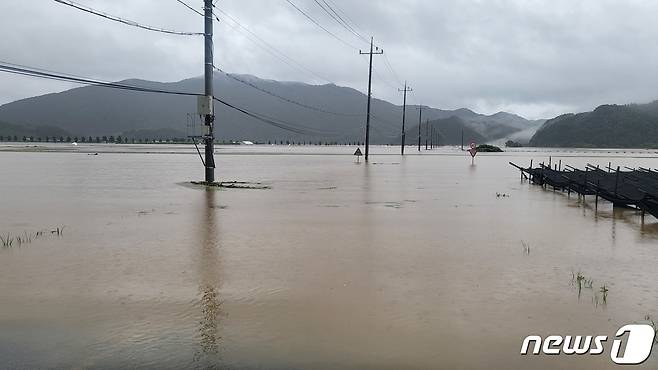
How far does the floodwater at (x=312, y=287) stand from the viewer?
17.7 ft

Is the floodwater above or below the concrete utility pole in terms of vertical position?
below

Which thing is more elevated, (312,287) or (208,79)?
(208,79)

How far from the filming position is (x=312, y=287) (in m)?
7.61

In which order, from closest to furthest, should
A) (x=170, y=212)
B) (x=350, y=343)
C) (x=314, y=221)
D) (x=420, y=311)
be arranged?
(x=350, y=343) → (x=420, y=311) → (x=314, y=221) → (x=170, y=212)

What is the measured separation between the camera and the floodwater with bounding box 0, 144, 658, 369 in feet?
17.7

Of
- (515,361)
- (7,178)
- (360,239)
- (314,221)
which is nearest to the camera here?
(515,361)

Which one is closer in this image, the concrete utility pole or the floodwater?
the floodwater

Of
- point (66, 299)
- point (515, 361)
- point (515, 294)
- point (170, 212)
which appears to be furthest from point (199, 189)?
point (515, 361)

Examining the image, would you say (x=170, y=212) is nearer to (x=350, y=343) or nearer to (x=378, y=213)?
(x=378, y=213)

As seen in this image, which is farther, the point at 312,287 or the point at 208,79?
the point at 208,79

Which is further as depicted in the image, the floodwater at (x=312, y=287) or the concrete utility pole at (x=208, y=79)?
A: the concrete utility pole at (x=208, y=79)

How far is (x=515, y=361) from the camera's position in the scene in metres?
5.23

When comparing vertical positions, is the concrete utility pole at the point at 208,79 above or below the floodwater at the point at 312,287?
above

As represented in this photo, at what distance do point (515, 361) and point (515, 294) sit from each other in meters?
2.24
